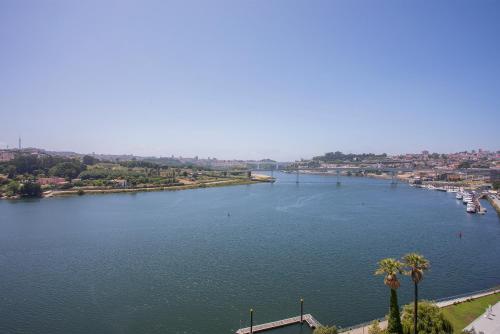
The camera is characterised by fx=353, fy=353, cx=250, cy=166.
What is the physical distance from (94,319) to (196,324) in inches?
243

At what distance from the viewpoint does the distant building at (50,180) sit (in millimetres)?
85956

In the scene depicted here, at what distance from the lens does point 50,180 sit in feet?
288

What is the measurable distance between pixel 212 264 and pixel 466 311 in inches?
751

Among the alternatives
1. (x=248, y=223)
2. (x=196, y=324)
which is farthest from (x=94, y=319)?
(x=248, y=223)

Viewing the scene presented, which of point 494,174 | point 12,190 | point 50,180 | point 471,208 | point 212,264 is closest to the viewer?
point 212,264

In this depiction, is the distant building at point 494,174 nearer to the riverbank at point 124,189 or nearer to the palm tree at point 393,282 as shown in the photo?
the riverbank at point 124,189

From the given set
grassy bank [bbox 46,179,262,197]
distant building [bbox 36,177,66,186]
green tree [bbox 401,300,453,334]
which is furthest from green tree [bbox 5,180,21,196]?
green tree [bbox 401,300,453,334]

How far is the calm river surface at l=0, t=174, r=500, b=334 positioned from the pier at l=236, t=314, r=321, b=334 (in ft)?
3.06

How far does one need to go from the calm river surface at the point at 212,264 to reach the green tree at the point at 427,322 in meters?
4.68

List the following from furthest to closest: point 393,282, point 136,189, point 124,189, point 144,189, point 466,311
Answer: point 144,189 → point 136,189 → point 124,189 → point 466,311 → point 393,282

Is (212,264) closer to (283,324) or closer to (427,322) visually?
(283,324)

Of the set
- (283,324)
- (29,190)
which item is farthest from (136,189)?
(283,324)

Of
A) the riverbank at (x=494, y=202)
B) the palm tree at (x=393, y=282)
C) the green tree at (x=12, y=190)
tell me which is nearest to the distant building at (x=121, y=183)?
the green tree at (x=12, y=190)

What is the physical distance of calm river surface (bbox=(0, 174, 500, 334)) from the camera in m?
21.8
